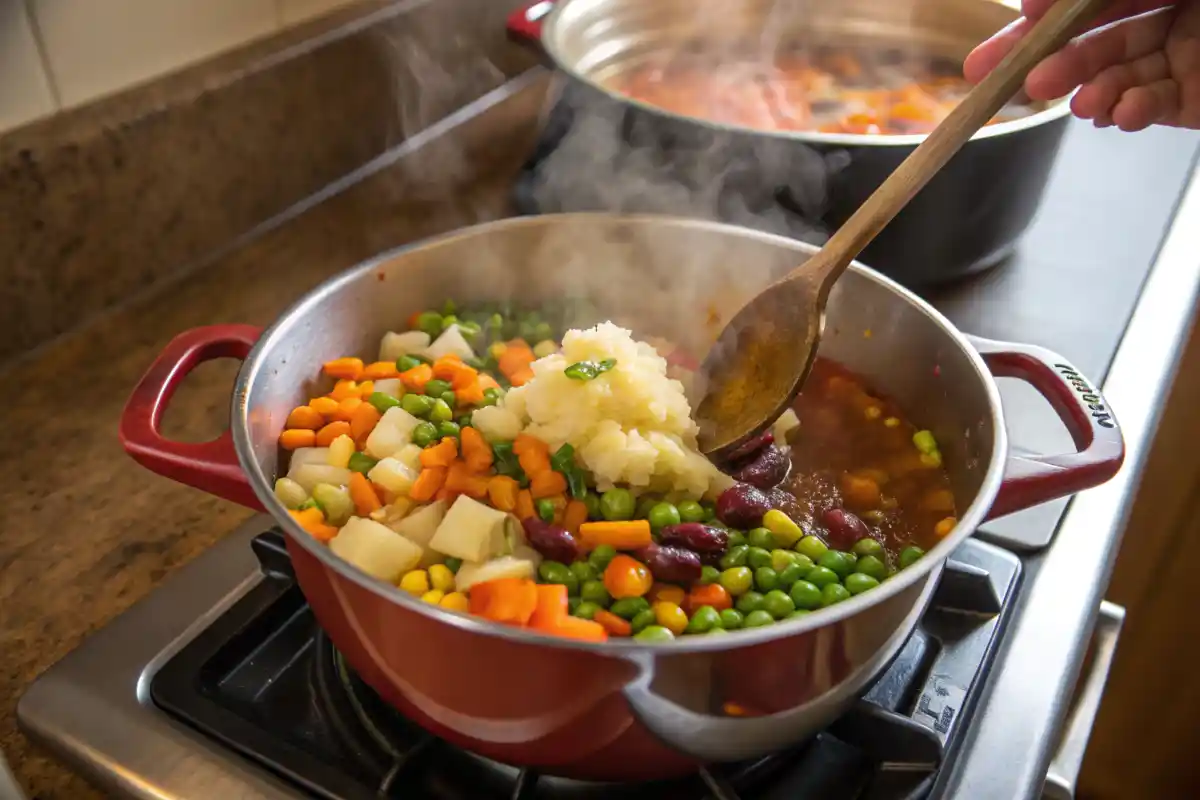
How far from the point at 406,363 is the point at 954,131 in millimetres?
645

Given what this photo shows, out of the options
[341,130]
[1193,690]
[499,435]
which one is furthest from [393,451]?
[1193,690]

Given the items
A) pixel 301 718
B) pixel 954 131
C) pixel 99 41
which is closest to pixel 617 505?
pixel 301 718

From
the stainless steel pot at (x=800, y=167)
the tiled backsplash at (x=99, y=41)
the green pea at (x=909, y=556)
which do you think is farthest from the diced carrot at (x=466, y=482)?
the tiled backsplash at (x=99, y=41)

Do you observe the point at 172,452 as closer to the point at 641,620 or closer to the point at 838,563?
the point at 641,620

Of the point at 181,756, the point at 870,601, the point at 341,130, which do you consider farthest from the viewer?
the point at 341,130

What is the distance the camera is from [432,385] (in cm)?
113

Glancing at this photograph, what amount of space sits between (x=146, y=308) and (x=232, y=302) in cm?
12

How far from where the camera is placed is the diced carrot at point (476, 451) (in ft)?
3.28

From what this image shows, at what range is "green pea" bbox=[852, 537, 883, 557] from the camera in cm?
98

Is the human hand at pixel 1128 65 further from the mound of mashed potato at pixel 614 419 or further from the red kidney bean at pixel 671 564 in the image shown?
the red kidney bean at pixel 671 564

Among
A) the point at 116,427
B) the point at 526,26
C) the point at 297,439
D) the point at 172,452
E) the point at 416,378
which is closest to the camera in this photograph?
the point at 172,452

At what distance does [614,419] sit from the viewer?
0.99 meters

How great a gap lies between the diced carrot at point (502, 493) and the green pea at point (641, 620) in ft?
0.57

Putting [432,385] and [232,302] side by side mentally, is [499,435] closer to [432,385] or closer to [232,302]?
[432,385]
